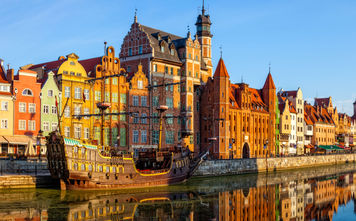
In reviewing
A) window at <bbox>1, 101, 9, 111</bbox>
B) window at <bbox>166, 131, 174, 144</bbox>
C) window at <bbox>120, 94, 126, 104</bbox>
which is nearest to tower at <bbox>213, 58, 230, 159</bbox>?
window at <bbox>166, 131, 174, 144</bbox>

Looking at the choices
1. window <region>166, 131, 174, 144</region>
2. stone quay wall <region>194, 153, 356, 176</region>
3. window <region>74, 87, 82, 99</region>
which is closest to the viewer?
window <region>74, 87, 82, 99</region>

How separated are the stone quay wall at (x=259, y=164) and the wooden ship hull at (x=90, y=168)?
54.9 feet

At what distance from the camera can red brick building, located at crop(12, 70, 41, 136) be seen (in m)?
61.6

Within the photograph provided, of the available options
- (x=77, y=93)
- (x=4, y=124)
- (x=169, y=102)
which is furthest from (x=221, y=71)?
(x=4, y=124)

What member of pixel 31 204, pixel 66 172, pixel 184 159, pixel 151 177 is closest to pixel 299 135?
pixel 184 159

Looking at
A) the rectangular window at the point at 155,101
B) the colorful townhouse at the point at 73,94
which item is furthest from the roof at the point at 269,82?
the colorful townhouse at the point at 73,94

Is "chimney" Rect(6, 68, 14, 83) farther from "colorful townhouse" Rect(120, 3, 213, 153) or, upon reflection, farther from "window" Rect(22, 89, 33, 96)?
"colorful townhouse" Rect(120, 3, 213, 153)

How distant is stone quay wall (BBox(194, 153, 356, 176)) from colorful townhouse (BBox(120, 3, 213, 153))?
24.4 feet

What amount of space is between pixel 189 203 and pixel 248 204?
602 centimetres

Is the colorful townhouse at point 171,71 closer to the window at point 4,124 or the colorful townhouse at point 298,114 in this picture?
the window at point 4,124

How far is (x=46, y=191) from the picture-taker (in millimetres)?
48094

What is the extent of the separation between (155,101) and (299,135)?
55.5 metres

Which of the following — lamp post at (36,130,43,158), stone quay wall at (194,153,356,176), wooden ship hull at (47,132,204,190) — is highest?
lamp post at (36,130,43,158)

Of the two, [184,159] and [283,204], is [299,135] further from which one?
[283,204]
